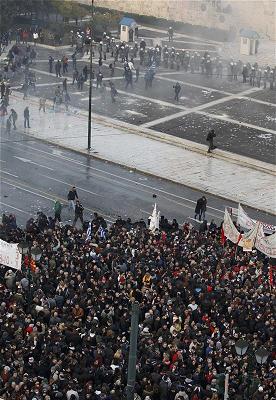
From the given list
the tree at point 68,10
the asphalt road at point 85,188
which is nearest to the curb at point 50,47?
the tree at point 68,10

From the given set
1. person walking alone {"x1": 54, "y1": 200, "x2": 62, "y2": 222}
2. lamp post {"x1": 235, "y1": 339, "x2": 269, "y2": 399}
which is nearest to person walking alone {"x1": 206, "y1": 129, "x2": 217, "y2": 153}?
person walking alone {"x1": 54, "y1": 200, "x2": 62, "y2": 222}

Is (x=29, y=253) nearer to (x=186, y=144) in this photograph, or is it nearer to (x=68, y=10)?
(x=186, y=144)

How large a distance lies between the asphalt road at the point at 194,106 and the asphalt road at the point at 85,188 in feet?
18.5

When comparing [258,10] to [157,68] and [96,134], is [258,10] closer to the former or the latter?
[157,68]

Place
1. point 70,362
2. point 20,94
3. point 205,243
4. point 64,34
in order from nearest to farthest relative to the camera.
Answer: point 70,362 → point 205,243 → point 20,94 → point 64,34

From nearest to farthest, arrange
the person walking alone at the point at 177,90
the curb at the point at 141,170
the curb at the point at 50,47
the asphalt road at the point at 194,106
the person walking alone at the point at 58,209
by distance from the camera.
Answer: the person walking alone at the point at 58,209 < the curb at the point at 141,170 < the asphalt road at the point at 194,106 < the person walking alone at the point at 177,90 < the curb at the point at 50,47

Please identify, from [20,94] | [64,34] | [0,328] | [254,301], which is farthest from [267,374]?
[64,34]

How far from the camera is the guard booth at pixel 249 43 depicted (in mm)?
61531

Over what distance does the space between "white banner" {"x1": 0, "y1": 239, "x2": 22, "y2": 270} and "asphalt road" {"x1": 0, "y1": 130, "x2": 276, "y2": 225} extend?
8832 millimetres

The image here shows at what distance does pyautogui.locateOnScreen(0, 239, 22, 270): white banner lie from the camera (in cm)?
2566

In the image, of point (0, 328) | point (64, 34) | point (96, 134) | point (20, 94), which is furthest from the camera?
point (64, 34)

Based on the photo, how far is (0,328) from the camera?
24078 mm

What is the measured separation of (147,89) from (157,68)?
16.1ft

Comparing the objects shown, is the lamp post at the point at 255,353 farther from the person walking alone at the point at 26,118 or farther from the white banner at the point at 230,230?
the person walking alone at the point at 26,118
